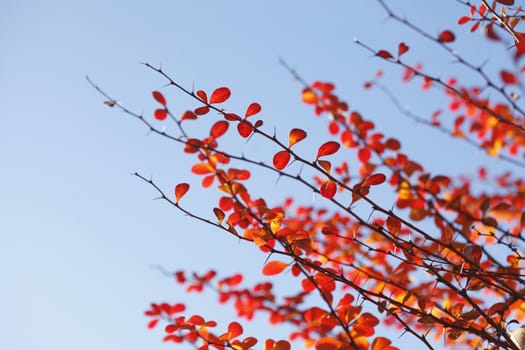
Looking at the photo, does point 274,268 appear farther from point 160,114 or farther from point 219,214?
point 160,114

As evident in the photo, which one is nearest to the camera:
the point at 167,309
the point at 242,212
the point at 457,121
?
the point at 242,212

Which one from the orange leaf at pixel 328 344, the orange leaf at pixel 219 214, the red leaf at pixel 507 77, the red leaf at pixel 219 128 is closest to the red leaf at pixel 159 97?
the red leaf at pixel 219 128

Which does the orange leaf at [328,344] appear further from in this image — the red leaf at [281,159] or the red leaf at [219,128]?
the red leaf at [219,128]

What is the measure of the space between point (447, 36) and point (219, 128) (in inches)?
55.4

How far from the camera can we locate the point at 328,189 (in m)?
1.82

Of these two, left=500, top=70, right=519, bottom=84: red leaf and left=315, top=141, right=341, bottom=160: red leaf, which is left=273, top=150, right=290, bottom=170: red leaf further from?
left=500, top=70, right=519, bottom=84: red leaf

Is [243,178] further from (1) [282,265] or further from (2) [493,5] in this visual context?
(2) [493,5]

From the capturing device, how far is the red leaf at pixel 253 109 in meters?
1.89

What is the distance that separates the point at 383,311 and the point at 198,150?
0.99 m

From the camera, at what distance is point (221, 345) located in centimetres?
184

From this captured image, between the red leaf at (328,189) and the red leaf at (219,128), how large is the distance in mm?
516

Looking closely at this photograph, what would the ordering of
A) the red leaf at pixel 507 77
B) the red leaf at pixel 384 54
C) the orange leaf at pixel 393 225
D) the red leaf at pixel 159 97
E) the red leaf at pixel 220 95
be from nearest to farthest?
the orange leaf at pixel 393 225 → the red leaf at pixel 220 95 → the red leaf at pixel 159 97 → the red leaf at pixel 384 54 → the red leaf at pixel 507 77

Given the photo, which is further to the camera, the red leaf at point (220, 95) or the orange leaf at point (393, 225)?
the red leaf at point (220, 95)

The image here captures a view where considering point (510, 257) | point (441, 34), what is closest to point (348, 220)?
point (441, 34)
